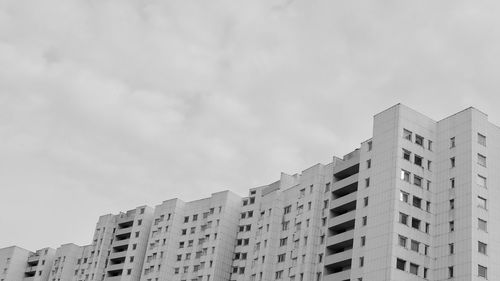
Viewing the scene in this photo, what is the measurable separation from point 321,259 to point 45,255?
94376mm

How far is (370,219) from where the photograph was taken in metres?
93.9

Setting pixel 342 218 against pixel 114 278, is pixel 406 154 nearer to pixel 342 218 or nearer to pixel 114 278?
pixel 342 218

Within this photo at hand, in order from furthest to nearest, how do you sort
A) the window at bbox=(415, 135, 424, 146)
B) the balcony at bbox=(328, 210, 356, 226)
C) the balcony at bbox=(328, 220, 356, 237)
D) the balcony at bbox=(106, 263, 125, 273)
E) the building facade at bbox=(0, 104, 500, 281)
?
the balcony at bbox=(106, 263, 125, 273) → the balcony at bbox=(328, 220, 356, 237) → the balcony at bbox=(328, 210, 356, 226) → the window at bbox=(415, 135, 424, 146) → the building facade at bbox=(0, 104, 500, 281)

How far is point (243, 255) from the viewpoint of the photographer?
131125 mm

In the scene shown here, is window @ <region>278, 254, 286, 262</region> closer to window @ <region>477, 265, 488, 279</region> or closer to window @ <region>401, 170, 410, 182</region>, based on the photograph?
window @ <region>401, 170, 410, 182</region>

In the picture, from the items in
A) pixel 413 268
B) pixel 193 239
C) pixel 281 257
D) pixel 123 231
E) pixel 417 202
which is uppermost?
pixel 123 231

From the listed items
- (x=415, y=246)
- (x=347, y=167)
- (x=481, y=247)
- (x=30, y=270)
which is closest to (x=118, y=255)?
(x=30, y=270)

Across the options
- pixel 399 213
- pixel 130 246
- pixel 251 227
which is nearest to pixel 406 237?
pixel 399 213

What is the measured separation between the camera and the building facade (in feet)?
294

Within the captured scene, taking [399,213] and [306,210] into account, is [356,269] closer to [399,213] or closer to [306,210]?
[399,213]

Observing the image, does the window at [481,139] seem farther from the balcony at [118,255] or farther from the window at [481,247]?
the balcony at [118,255]

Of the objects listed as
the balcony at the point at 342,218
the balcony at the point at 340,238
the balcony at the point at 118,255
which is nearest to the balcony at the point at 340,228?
the balcony at the point at 342,218

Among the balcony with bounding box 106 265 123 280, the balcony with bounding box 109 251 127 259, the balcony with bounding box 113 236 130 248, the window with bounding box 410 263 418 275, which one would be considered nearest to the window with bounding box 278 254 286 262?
the window with bounding box 410 263 418 275

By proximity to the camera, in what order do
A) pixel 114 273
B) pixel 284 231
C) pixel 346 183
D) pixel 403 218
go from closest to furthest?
pixel 403 218, pixel 346 183, pixel 284 231, pixel 114 273
